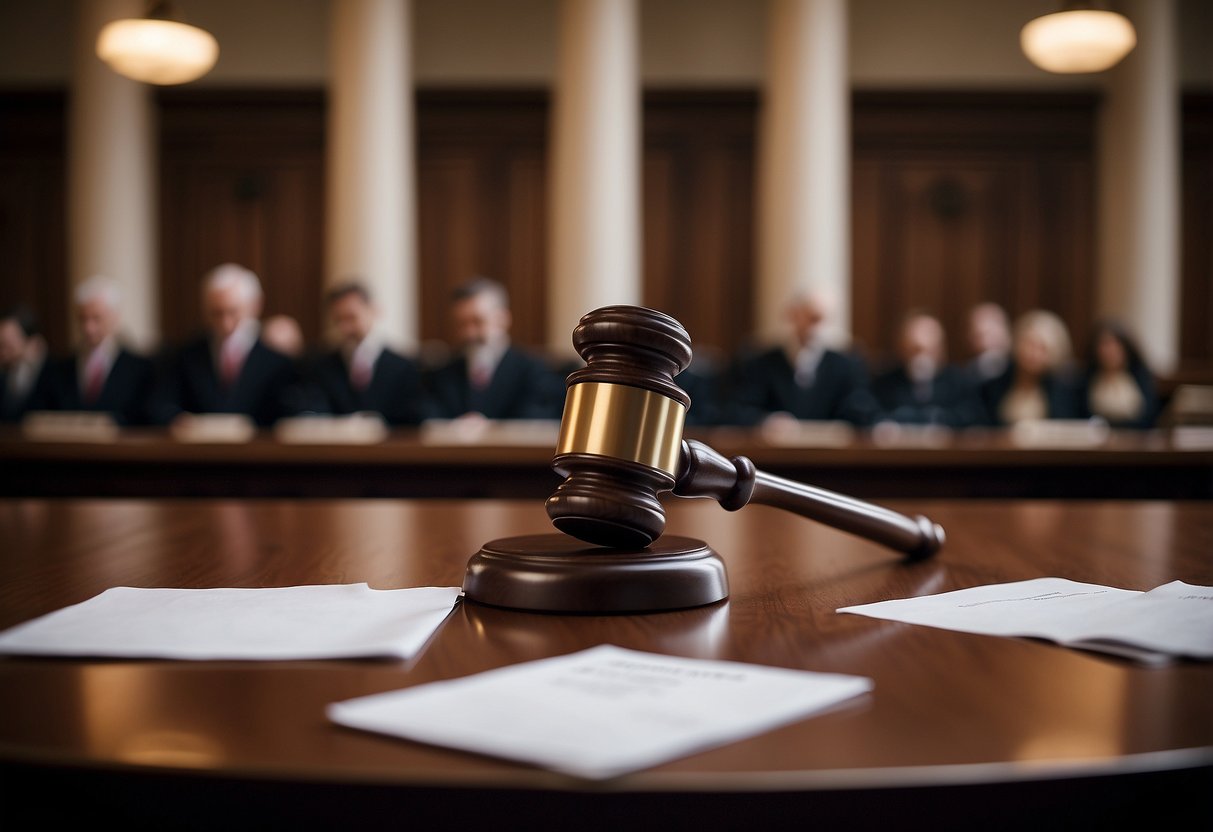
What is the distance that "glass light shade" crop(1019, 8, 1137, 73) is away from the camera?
513 centimetres

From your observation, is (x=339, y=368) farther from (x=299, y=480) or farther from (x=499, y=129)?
(x=499, y=129)

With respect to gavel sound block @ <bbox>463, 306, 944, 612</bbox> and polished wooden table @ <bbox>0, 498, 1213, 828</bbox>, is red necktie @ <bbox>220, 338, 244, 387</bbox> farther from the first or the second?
gavel sound block @ <bbox>463, 306, 944, 612</bbox>

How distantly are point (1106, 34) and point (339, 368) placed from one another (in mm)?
4463

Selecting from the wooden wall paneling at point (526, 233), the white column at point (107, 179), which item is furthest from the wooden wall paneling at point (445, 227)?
the white column at point (107, 179)

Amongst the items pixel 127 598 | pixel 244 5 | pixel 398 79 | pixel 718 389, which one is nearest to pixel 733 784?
pixel 127 598

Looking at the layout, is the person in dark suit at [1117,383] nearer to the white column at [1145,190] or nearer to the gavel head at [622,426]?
the white column at [1145,190]

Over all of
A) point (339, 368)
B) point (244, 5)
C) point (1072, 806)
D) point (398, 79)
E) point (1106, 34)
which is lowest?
point (1072, 806)

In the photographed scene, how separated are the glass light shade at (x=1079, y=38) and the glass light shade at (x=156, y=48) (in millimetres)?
4074

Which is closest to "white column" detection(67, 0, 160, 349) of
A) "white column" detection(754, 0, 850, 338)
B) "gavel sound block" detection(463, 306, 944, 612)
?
"white column" detection(754, 0, 850, 338)

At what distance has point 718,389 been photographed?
29.7ft

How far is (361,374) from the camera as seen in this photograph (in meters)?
6.36

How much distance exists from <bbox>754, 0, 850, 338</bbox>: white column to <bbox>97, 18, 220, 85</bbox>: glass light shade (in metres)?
4.28

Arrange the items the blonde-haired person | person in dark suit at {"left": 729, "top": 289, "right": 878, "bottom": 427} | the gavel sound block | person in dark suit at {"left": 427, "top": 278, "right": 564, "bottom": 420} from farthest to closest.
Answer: the blonde-haired person < person in dark suit at {"left": 729, "top": 289, "right": 878, "bottom": 427} < person in dark suit at {"left": 427, "top": 278, "right": 564, "bottom": 420} < the gavel sound block

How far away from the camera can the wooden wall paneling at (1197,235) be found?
9555 millimetres
